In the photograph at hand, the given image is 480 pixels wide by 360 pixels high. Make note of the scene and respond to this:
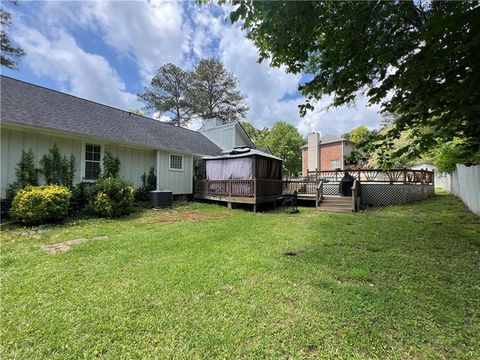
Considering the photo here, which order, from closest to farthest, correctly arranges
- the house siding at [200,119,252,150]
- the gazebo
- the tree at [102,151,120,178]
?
1. the tree at [102,151,120,178]
2. the gazebo
3. the house siding at [200,119,252,150]

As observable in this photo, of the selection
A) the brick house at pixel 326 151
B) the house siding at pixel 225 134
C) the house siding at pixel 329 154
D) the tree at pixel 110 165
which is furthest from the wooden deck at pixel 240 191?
the house siding at pixel 329 154

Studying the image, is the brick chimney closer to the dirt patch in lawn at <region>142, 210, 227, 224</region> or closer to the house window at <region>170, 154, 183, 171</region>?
the house window at <region>170, 154, 183, 171</region>

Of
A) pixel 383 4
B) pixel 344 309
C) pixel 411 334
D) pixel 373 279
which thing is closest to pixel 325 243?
pixel 373 279

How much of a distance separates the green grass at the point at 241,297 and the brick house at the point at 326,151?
81.0 feet

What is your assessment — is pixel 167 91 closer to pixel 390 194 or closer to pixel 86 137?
pixel 86 137

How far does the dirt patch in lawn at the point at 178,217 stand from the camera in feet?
26.6

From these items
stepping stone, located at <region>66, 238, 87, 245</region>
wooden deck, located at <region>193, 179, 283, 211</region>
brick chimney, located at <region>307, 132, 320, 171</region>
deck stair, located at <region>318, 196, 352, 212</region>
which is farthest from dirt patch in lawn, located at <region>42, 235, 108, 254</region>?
brick chimney, located at <region>307, 132, 320, 171</region>

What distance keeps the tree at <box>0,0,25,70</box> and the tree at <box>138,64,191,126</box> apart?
14857 millimetres

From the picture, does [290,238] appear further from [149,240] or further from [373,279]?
[149,240]

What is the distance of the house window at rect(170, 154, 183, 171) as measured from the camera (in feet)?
41.8

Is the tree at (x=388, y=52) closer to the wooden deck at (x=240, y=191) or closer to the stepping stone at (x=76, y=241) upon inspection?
the stepping stone at (x=76, y=241)

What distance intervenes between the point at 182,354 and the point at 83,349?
3.16ft

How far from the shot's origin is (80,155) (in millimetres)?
9250

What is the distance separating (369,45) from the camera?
4.39m
